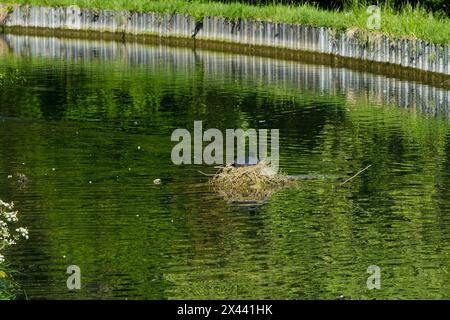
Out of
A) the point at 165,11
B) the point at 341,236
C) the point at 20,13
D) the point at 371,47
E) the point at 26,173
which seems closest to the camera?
the point at 341,236

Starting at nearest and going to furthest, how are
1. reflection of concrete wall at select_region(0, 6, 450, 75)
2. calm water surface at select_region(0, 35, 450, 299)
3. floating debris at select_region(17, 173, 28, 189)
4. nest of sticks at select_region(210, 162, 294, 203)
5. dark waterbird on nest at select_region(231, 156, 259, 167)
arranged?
calm water surface at select_region(0, 35, 450, 299) < nest of sticks at select_region(210, 162, 294, 203) < dark waterbird on nest at select_region(231, 156, 259, 167) < floating debris at select_region(17, 173, 28, 189) < reflection of concrete wall at select_region(0, 6, 450, 75)

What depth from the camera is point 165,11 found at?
236 ft

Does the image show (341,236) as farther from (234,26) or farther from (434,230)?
(234,26)

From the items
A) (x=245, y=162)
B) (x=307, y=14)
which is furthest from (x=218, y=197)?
(x=307, y=14)

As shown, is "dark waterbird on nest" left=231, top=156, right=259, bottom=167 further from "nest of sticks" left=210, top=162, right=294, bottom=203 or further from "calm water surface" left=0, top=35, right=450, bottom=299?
"calm water surface" left=0, top=35, right=450, bottom=299

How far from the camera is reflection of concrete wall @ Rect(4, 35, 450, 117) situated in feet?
162

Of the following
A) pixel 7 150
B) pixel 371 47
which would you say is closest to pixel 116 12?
pixel 371 47

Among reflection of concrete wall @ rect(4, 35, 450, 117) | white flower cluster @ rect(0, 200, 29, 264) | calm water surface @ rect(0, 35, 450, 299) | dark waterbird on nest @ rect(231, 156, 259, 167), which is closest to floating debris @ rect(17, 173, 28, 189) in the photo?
calm water surface @ rect(0, 35, 450, 299)

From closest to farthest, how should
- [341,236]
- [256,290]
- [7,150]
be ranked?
1. [256,290]
2. [341,236]
3. [7,150]

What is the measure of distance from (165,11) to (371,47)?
17718 mm

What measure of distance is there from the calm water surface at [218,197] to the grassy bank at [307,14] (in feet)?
8.18

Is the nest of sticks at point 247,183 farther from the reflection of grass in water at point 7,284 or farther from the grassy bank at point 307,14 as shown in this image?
the grassy bank at point 307,14

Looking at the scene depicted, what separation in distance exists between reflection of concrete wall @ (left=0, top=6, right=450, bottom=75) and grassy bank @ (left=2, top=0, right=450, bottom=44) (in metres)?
0.36

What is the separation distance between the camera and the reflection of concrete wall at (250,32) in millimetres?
54375
